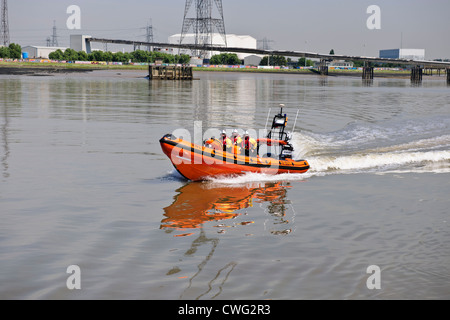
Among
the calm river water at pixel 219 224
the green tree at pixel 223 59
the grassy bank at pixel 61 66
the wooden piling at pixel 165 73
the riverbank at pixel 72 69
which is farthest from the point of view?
the green tree at pixel 223 59

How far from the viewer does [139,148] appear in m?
22.7

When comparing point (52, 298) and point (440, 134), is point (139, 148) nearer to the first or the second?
point (52, 298)

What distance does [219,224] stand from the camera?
12.4 metres

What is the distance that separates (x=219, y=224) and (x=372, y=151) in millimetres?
12511

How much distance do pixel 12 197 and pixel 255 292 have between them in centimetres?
863

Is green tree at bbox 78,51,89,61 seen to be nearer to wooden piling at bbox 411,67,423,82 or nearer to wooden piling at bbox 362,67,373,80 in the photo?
wooden piling at bbox 362,67,373,80

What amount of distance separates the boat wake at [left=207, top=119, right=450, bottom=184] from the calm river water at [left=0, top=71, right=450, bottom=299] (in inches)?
3.6

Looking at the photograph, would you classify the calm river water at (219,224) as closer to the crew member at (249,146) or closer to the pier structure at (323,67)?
the crew member at (249,146)

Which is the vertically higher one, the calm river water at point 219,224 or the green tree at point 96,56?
the green tree at point 96,56

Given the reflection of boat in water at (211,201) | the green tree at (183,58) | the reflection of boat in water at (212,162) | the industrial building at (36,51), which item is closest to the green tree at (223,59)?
the green tree at (183,58)

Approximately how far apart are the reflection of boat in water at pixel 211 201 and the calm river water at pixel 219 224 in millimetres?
49

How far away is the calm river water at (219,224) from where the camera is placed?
8.95m

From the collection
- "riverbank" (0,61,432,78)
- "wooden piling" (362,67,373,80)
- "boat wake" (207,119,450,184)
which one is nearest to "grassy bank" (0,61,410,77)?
"riverbank" (0,61,432,78)

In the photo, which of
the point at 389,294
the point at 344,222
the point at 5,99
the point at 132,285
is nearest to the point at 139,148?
the point at 344,222
